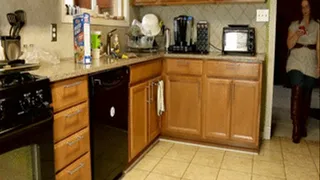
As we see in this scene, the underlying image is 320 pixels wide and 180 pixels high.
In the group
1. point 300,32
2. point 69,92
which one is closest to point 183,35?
point 300,32

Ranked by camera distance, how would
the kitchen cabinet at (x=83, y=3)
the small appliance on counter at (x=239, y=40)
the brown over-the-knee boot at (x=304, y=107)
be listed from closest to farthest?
the kitchen cabinet at (x=83, y=3) < the small appliance on counter at (x=239, y=40) < the brown over-the-knee boot at (x=304, y=107)

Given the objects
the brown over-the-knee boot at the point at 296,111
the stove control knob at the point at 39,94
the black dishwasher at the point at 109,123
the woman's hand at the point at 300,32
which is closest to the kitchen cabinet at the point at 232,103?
the brown over-the-knee boot at the point at 296,111

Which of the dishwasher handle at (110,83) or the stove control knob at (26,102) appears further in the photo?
the dishwasher handle at (110,83)

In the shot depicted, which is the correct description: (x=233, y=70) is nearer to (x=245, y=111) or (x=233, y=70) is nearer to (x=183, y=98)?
(x=245, y=111)

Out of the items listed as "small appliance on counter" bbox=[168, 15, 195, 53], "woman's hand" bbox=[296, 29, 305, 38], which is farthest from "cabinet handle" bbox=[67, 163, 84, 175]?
"woman's hand" bbox=[296, 29, 305, 38]

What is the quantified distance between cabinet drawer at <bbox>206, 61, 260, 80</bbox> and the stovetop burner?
1836mm

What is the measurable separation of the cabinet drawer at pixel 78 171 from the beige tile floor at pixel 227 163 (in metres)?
0.55

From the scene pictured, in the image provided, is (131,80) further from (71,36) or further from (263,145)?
(263,145)

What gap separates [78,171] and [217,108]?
62.7 inches

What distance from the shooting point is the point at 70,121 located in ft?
5.98

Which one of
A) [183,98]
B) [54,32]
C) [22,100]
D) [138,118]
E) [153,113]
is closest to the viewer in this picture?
[22,100]

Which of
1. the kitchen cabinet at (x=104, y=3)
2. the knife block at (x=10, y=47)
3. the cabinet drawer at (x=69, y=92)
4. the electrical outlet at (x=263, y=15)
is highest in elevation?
the kitchen cabinet at (x=104, y=3)

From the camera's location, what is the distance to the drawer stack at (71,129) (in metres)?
1.73

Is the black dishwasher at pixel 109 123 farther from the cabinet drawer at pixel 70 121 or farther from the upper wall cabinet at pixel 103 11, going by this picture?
the upper wall cabinet at pixel 103 11
